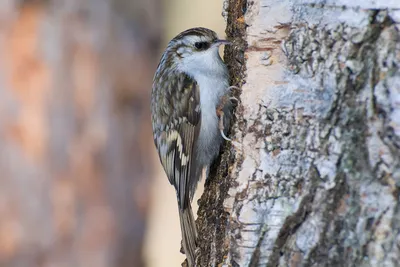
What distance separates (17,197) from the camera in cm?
379

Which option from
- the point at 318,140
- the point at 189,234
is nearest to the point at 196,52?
the point at 189,234

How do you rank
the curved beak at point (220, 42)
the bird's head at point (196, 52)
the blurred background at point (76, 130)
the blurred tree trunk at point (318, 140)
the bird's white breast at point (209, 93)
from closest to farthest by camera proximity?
the blurred tree trunk at point (318, 140) → the curved beak at point (220, 42) → the bird's white breast at point (209, 93) → the bird's head at point (196, 52) → the blurred background at point (76, 130)

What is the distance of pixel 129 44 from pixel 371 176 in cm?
250

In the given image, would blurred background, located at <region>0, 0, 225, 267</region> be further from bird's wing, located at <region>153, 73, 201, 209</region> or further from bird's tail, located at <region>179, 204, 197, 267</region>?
bird's tail, located at <region>179, 204, 197, 267</region>

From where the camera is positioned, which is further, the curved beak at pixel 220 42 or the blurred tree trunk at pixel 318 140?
the curved beak at pixel 220 42

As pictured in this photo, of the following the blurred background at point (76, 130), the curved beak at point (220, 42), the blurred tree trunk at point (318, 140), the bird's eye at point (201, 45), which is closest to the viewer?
the blurred tree trunk at point (318, 140)

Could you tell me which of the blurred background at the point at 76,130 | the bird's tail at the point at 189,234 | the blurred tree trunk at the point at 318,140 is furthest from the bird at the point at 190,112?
the blurred background at the point at 76,130

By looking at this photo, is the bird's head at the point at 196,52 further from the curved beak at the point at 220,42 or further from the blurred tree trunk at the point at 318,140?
the blurred tree trunk at the point at 318,140

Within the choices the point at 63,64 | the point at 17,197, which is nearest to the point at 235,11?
the point at 63,64

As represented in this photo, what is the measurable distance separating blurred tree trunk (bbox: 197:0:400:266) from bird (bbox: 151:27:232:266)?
507mm

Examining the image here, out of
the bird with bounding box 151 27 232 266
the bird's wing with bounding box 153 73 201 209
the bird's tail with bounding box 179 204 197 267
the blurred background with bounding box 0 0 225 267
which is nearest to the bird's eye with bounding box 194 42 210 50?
the bird with bounding box 151 27 232 266

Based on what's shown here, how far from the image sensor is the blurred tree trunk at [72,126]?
3.77 meters

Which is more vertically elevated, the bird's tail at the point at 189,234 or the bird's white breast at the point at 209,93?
the bird's white breast at the point at 209,93

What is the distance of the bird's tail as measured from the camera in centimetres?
258
